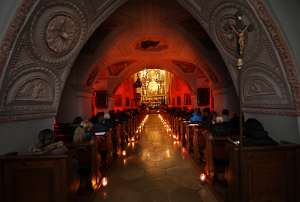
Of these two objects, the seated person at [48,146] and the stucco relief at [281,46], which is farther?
the stucco relief at [281,46]

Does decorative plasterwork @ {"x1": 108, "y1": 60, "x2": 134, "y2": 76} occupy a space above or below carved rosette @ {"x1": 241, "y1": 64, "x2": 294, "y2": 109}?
above

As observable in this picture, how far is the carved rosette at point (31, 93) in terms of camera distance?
3.66m

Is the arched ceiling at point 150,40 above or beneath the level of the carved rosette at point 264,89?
above

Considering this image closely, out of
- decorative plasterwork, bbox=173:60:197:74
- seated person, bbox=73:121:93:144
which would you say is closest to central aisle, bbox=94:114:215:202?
seated person, bbox=73:121:93:144

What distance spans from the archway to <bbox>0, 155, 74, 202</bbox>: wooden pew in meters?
1.37

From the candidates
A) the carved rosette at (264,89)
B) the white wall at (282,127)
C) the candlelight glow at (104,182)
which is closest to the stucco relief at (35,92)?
the candlelight glow at (104,182)

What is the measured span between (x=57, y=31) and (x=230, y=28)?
3382 mm

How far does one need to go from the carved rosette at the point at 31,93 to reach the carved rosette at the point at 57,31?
38cm

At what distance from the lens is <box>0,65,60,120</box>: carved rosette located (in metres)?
3.66

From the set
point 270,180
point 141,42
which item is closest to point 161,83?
point 141,42

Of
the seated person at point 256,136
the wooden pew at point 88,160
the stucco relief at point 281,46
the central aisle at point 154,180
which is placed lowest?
the central aisle at point 154,180

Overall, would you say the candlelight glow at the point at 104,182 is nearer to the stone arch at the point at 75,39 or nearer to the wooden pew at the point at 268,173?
the stone arch at the point at 75,39

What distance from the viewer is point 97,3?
486 centimetres

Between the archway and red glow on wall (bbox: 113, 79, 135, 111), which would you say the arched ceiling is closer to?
the archway
